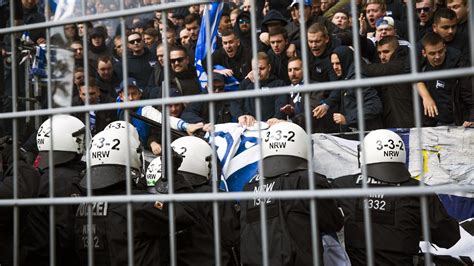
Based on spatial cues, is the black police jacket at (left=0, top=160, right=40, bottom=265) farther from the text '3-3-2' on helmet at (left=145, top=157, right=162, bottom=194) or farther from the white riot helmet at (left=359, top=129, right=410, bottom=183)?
the white riot helmet at (left=359, top=129, right=410, bottom=183)

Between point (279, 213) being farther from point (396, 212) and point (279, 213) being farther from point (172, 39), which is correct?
point (172, 39)

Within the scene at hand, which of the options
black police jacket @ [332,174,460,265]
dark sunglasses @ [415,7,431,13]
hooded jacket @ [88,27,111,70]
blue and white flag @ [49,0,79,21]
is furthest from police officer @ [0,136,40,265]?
dark sunglasses @ [415,7,431,13]

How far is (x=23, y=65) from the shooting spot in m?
5.92

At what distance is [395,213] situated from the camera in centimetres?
559

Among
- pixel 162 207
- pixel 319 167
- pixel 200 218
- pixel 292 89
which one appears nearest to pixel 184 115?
pixel 319 167

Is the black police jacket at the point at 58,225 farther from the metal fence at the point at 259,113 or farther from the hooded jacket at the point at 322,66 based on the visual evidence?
the hooded jacket at the point at 322,66

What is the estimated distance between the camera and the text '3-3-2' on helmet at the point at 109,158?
189 inches

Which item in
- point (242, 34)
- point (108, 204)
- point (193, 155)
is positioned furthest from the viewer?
point (242, 34)

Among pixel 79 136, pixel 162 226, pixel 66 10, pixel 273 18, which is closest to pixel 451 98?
pixel 273 18

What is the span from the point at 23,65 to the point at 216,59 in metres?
2.83

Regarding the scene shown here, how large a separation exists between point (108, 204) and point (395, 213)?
205 centimetres

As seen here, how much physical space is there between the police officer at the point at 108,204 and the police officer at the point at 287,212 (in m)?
0.89

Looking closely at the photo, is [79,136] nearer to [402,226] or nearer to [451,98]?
[402,226]

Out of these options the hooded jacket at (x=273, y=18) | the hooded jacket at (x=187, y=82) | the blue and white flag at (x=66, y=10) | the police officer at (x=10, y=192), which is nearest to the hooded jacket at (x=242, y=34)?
the hooded jacket at (x=273, y=18)
